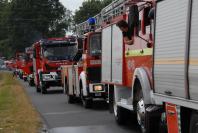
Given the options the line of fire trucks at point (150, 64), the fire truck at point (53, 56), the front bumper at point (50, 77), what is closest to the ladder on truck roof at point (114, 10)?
the line of fire trucks at point (150, 64)

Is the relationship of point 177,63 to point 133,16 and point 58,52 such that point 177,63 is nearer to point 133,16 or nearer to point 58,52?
point 133,16

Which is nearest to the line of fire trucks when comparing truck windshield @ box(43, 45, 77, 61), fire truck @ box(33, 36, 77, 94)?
fire truck @ box(33, 36, 77, 94)

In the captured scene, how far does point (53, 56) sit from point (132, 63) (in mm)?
18922

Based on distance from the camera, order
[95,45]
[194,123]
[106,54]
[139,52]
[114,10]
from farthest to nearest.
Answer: [95,45] → [106,54] → [114,10] → [139,52] → [194,123]

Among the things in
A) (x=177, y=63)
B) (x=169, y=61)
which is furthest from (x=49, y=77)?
(x=177, y=63)

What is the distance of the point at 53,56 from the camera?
32.0m

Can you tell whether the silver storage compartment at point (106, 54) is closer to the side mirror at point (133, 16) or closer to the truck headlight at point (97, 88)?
the truck headlight at point (97, 88)

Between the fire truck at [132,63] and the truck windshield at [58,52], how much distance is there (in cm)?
1348

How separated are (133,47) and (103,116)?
5.16 m

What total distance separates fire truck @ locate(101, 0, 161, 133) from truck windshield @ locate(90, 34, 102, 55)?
251 centimetres

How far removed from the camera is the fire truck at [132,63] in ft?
37.5

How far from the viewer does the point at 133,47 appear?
1323 centimetres

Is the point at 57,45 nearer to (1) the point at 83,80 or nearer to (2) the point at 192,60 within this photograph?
(1) the point at 83,80

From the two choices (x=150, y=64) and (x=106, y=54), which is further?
(x=106, y=54)
